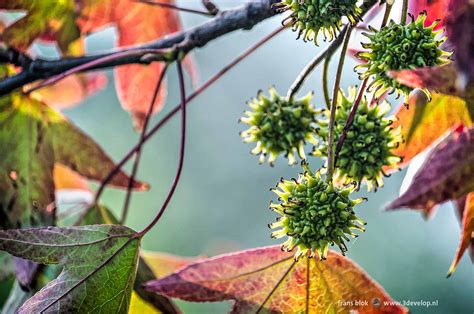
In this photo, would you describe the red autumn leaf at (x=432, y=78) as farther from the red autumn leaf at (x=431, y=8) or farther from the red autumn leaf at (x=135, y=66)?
the red autumn leaf at (x=135, y=66)

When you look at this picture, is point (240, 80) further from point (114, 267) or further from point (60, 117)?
point (114, 267)

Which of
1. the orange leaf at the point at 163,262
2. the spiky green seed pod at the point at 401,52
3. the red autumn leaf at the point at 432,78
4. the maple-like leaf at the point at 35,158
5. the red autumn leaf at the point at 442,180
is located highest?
the spiky green seed pod at the point at 401,52

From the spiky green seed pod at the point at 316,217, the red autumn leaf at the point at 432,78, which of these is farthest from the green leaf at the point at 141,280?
the red autumn leaf at the point at 432,78

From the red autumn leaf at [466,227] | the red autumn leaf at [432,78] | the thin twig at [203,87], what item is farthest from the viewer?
the thin twig at [203,87]

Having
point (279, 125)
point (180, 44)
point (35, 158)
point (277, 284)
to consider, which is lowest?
point (277, 284)

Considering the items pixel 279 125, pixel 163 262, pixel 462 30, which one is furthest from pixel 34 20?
pixel 462 30

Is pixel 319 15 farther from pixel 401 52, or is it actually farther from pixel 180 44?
pixel 180 44
